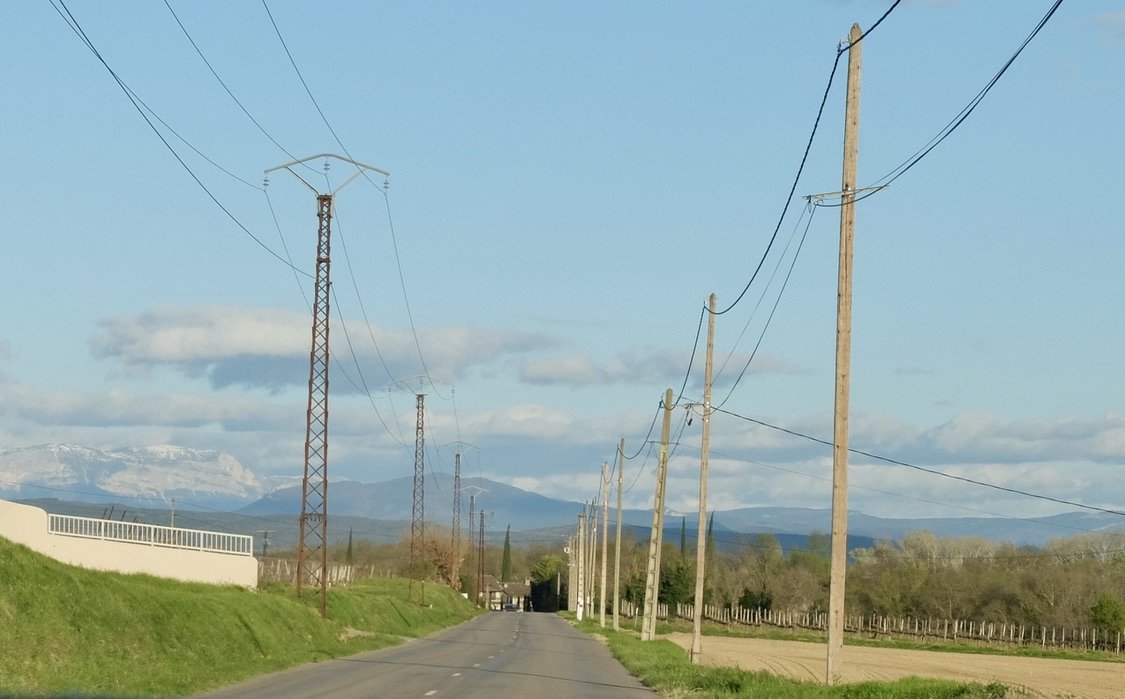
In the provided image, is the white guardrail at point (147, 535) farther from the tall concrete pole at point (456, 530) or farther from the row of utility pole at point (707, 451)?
the tall concrete pole at point (456, 530)

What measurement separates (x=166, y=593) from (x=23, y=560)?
823 centimetres

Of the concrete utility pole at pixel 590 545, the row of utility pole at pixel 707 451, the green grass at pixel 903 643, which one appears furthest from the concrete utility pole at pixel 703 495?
the concrete utility pole at pixel 590 545

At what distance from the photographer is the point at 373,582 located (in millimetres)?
109062

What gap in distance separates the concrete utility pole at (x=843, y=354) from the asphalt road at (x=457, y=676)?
22.5 ft

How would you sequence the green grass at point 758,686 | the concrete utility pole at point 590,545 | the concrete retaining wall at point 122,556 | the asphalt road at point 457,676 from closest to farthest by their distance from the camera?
1. the green grass at point 758,686
2. the asphalt road at point 457,676
3. the concrete retaining wall at point 122,556
4. the concrete utility pole at point 590,545

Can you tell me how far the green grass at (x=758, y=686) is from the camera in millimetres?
26328

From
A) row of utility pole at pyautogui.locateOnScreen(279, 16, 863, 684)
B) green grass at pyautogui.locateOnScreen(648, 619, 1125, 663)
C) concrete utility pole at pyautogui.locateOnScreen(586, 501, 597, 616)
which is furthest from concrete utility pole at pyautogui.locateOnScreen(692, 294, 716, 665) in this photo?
concrete utility pole at pyautogui.locateOnScreen(586, 501, 597, 616)

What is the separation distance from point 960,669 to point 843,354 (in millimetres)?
47300

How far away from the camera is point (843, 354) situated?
27.4 metres

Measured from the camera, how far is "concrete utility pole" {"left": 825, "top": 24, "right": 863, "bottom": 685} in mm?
26891

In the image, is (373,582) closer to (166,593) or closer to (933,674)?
(933,674)

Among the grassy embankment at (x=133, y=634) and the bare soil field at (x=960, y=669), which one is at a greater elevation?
the grassy embankment at (x=133, y=634)

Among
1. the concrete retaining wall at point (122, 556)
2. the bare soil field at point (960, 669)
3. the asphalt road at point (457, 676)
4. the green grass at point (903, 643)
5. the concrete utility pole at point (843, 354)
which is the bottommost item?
the green grass at point (903, 643)

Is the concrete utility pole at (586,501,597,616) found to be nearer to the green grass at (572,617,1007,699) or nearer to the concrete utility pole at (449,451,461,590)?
the concrete utility pole at (449,451,461,590)
